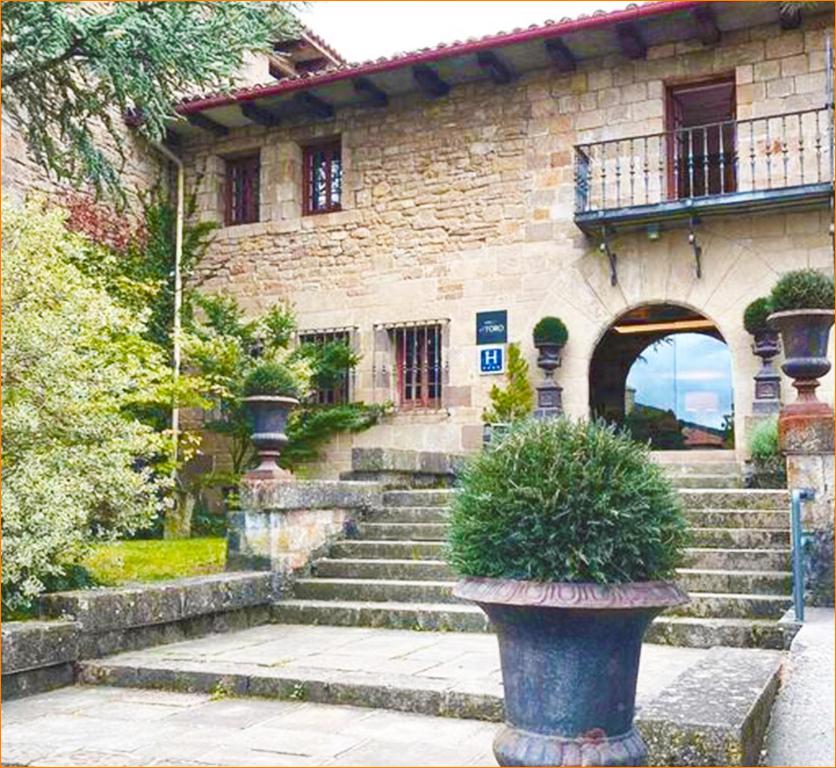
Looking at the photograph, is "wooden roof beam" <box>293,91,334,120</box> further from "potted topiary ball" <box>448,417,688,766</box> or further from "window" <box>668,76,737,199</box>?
"potted topiary ball" <box>448,417,688,766</box>

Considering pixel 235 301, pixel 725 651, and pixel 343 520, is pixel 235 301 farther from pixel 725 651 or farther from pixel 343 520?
pixel 725 651

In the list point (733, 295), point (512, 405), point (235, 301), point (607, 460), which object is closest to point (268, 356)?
point (235, 301)

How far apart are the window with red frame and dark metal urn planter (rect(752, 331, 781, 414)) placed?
392 centimetres

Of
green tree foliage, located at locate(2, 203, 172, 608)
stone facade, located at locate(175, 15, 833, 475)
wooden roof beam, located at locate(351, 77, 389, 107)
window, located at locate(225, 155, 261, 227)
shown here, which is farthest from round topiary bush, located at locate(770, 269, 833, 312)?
window, located at locate(225, 155, 261, 227)

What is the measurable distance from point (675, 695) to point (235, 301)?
11.0m

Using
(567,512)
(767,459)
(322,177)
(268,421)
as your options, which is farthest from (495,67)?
Answer: (567,512)

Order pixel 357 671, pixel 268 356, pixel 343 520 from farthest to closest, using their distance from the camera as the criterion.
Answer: pixel 268 356 < pixel 343 520 < pixel 357 671

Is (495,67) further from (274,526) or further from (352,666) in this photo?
(352,666)

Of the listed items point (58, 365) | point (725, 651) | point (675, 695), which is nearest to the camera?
point (675, 695)

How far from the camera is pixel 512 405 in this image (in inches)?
444

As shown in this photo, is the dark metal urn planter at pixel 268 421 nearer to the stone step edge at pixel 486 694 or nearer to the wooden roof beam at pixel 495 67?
the stone step edge at pixel 486 694

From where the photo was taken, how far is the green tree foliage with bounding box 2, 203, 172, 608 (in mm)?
5309

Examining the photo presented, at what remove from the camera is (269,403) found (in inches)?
295

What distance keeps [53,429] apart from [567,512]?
4.08 meters
